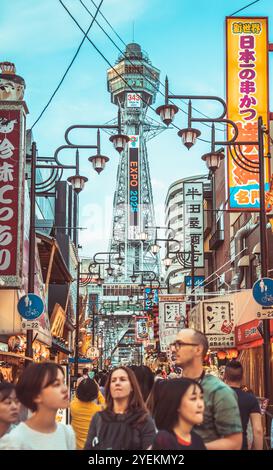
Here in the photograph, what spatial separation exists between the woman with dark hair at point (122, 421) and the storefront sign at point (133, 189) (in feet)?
560

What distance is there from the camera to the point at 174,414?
180 inches

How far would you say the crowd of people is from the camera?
4551 millimetres

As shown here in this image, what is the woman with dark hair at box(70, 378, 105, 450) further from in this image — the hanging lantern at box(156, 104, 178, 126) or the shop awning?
the shop awning

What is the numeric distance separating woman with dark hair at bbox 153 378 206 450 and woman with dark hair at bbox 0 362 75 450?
693mm

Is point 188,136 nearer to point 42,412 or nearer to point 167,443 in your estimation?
point 42,412

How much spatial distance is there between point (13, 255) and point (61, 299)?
84.3 feet

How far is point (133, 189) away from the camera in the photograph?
17812 cm

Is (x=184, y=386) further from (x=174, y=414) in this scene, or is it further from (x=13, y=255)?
(x=13, y=255)

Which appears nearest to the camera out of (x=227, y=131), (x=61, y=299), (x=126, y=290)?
(x=227, y=131)

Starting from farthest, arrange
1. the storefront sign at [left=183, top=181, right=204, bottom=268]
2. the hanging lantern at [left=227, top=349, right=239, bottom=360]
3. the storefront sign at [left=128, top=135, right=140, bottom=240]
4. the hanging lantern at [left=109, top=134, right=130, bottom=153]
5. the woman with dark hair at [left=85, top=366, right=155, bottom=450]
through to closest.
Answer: the storefront sign at [left=128, top=135, right=140, bottom=240] < the storefront sign at [left=183, top=181, right=204, bottom=268] < the hanging lantern at [left=227, top=349, right=239, bottom=360] < the hanging lantern at [left=109, top=134, right=130, bottom=153] < the woman with dark hair at [left=85, top=366, right=155, bottom=450]

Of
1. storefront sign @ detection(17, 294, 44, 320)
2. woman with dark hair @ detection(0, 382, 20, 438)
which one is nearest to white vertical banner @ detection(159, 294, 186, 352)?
storefront sign @ detection(17, 294, 44, 320)

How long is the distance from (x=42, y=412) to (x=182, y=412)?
3.19ft

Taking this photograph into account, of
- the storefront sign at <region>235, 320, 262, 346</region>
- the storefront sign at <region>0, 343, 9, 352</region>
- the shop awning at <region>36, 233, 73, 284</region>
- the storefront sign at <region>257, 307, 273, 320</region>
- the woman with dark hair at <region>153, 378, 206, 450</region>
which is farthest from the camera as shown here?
the shop awning at <region>36, 233, 73, 284</region>

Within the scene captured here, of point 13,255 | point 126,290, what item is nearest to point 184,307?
point 13,255
